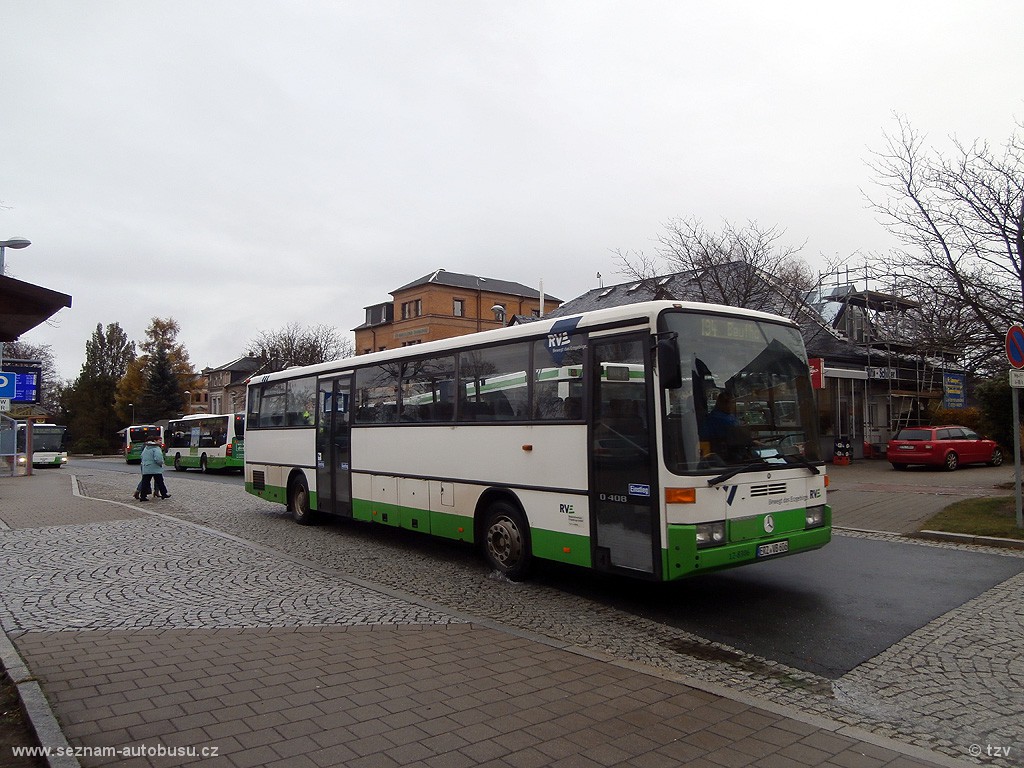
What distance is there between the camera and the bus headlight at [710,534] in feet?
21.5

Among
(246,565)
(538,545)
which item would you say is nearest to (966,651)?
(538,545)

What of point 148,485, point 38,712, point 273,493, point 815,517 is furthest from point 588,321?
point 148,485

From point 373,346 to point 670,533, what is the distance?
70.1 metres

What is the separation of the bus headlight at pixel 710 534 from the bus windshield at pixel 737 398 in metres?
0.51

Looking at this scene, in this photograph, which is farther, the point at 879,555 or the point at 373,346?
the point at 373,346

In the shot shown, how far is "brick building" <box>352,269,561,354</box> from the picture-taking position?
65188mm

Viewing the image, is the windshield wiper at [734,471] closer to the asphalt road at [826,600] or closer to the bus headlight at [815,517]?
the bus headlight at [815,517]

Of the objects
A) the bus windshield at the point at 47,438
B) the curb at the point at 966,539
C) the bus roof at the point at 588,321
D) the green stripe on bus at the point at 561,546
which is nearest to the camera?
the bus roof at the point at 588,321

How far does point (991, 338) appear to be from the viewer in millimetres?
16562

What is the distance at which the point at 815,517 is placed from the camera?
766cm

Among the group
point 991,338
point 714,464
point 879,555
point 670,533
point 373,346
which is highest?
point 373,346

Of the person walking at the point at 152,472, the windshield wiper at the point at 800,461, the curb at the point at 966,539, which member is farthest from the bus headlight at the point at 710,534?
the person walking at the point at 152,472

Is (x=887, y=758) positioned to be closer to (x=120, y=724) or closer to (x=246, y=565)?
(x=120, y=724)

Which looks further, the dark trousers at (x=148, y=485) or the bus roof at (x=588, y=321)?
the dark trousers at (x=148, y=485)
